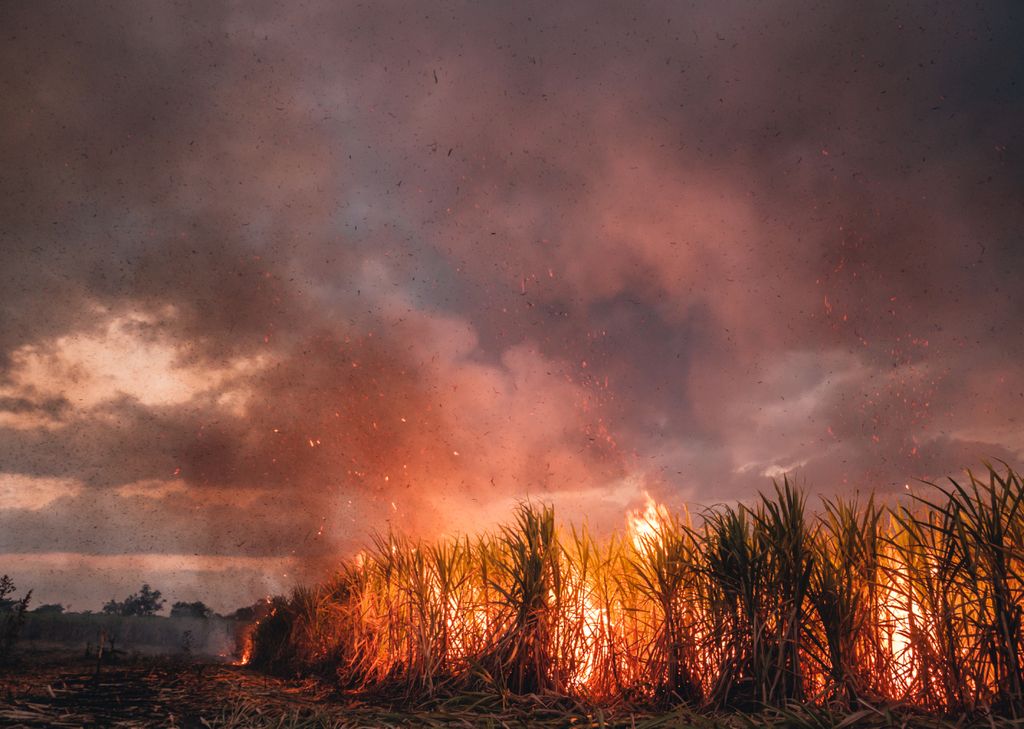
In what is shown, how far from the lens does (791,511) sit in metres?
4.77

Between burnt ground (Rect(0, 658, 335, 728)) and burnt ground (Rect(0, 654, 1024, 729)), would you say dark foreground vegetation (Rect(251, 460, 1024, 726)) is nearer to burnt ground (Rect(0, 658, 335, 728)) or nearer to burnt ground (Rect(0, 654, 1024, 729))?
burnt ground (Rect(0, 654, 1024, 729))

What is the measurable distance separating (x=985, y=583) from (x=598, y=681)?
289 cm

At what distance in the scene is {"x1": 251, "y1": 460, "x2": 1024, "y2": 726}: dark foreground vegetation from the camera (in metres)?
4.09

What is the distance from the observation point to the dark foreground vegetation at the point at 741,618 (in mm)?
4094

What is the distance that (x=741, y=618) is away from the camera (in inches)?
189

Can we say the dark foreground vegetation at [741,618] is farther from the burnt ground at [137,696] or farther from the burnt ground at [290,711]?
the burnt ground at [137,696]

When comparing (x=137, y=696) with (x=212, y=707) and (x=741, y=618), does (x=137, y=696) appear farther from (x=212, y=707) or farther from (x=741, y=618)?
(x=741, y=618)

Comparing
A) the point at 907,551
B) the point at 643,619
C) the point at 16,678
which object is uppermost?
the point at 907,551

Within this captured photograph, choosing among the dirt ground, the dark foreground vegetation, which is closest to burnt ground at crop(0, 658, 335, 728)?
the dirt ground

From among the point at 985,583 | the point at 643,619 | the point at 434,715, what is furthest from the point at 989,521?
the point at 434,715

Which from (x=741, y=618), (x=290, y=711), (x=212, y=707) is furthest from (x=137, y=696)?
(x=741, y=618)

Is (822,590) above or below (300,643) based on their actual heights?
above

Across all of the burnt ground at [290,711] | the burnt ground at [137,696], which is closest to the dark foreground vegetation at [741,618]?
the burnt ground at [290,711]

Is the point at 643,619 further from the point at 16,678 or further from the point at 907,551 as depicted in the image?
the point at 16,678
